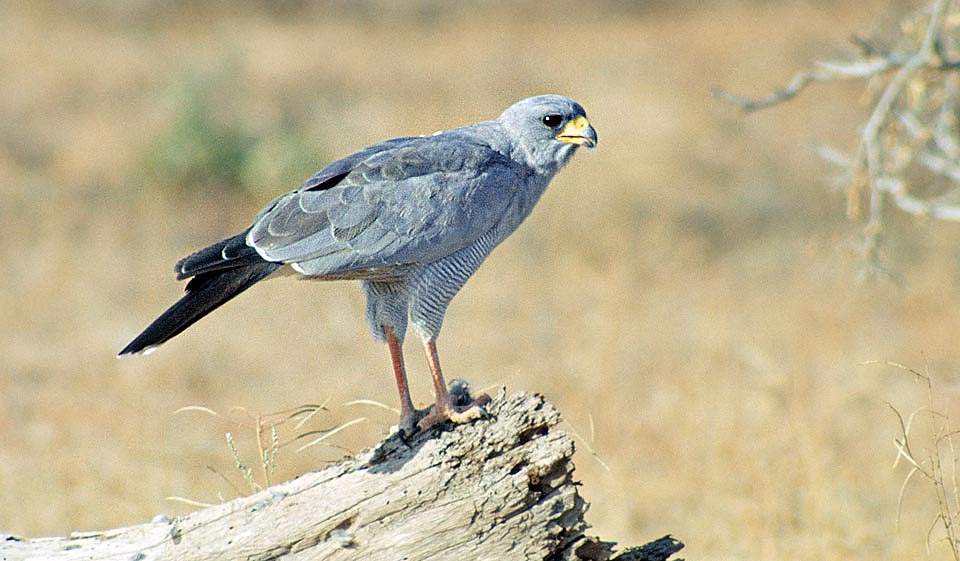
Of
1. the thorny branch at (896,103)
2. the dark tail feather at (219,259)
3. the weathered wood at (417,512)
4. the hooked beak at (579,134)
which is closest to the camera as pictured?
the weathered wood at (417,512)

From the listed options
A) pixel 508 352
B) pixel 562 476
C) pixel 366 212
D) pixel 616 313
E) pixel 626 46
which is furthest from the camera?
pixel 626 46

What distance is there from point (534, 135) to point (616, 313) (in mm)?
4729

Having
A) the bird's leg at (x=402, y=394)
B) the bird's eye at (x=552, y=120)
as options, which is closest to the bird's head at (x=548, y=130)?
the bird's eye at (x=552, y=120)

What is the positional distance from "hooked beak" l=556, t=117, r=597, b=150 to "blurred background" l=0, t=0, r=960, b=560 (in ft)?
3.87

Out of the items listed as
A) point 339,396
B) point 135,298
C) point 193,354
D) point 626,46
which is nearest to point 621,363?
point 339,396

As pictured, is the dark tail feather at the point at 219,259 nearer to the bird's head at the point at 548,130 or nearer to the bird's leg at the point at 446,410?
the bird's leg at the point at 446,410

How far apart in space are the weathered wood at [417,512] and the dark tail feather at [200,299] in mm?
659

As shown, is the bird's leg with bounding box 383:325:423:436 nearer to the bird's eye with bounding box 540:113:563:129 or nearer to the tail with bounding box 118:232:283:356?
the tail with bounding box 118:232:283:356

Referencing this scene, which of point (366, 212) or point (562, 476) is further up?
point (366, 212)

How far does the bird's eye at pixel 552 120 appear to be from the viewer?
14.0ft

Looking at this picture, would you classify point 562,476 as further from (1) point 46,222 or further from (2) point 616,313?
(1) point 46,222

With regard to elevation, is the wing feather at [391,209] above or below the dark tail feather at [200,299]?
above

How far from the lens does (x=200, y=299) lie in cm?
383

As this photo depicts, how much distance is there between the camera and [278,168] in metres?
14.1
